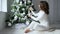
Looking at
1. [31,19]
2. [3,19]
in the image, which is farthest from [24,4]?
[3,19]

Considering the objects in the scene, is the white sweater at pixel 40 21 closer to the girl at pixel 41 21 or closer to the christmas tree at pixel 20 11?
the girl at pixel 41 21

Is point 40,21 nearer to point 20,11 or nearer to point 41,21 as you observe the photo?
point 41,21

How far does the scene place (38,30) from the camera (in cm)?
212

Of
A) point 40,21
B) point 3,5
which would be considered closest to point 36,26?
point 40,21

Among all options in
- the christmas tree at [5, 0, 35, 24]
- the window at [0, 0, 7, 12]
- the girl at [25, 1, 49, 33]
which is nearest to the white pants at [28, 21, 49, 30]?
the girl at [25, 1, 49, 33]

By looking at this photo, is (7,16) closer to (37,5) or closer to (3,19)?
(3,19)

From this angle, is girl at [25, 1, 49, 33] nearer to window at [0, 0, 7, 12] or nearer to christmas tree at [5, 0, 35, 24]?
christmas tree at [5, 0, 35, 24]

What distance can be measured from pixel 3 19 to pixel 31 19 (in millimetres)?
521

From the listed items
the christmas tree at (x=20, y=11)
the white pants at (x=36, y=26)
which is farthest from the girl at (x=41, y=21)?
the christmas tree at (x=20, y=11)

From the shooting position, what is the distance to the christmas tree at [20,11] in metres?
2.31

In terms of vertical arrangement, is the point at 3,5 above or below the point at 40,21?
above

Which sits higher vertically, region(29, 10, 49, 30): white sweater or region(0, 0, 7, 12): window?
region(0, 0, 7, 12): window

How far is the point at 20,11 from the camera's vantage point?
2320 millimetres

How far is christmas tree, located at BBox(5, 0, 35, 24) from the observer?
2310mm
